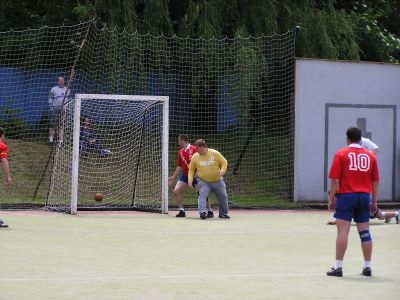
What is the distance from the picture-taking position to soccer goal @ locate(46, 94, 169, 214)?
2298 cm

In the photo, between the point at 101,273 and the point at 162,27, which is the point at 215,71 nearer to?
the point at 162,27

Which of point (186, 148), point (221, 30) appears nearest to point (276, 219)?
point (186, 148)

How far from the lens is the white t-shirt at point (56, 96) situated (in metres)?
24.8

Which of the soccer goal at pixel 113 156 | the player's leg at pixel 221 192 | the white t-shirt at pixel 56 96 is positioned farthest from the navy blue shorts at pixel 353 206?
the white t-shirt at pixel 56 96

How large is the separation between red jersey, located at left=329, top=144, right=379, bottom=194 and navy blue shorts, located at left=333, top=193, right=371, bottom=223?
0.06m

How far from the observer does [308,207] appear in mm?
25250

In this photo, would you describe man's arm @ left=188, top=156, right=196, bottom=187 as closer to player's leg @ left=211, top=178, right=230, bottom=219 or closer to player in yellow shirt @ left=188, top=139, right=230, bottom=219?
player in yellow shirt @ left=188, top=139, right=230, bottom=219

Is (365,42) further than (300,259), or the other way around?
(365,42)

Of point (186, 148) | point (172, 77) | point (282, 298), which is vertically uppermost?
point (172, 77)

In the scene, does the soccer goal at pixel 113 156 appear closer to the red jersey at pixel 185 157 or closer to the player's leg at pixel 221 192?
the red jersey at pixel 185 157

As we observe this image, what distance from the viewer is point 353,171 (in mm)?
12188

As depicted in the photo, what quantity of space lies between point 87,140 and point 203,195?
12.8 feet

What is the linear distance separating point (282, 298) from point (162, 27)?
17954mm

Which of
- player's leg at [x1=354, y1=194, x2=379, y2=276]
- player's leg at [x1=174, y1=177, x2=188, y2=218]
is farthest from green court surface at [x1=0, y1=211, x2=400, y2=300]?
player's leg at [x1=174, y1=177, x2=188, y2=218]
